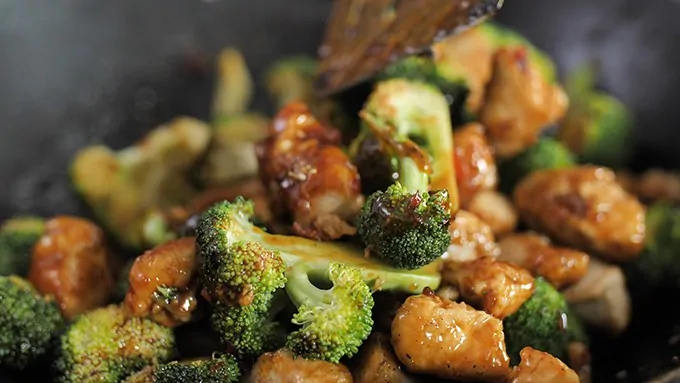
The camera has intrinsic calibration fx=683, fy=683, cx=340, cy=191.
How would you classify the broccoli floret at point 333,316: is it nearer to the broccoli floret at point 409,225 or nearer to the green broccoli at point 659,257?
the broccoli floret at point 409,225

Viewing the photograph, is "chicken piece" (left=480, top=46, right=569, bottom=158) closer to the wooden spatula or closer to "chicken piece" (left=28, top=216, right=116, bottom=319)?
the wooden spatula

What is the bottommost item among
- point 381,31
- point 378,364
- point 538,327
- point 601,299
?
point 601,299

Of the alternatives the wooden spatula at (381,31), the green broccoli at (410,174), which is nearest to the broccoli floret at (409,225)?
the green broccoli at (410,174)

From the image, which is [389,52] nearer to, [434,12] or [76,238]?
[434,12]

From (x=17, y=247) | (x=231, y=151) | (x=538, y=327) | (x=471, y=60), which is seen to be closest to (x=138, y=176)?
(x=231, y=151)

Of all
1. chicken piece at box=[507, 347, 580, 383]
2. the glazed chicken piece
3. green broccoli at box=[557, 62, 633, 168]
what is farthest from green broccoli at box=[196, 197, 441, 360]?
green broccoli at box=[557, 62, 633, 168]

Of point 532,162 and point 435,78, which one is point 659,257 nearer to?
point 532,162
